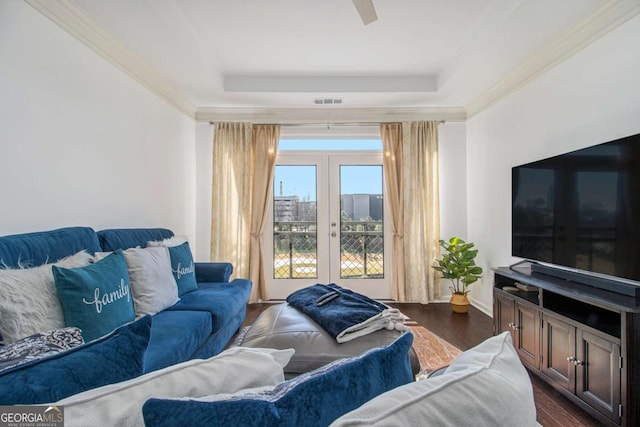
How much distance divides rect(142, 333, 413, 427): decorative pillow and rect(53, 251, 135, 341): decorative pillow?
4.28ft

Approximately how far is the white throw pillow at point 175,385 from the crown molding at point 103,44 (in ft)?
7.77

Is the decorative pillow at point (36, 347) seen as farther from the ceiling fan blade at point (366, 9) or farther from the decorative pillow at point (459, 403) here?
the ceiling fan blade at point (366, 9)

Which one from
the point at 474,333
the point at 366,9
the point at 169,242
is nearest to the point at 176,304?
the point at 169,242

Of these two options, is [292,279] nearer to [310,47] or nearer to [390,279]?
[390,279]

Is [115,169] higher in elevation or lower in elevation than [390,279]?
higher

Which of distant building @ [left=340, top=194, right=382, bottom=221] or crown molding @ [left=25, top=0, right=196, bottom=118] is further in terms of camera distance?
distant building @ [left=340, top=194, right=382, bottom=221]

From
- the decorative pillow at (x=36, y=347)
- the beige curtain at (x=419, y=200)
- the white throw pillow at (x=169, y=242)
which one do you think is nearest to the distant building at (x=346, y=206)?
the beige curtain at (x=419, y=200)

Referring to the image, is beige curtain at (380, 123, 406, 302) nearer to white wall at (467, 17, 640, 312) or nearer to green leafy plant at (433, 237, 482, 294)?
green leafy plant at (433, 237, 482, 294)

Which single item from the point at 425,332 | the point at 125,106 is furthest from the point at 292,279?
the point at 125,106

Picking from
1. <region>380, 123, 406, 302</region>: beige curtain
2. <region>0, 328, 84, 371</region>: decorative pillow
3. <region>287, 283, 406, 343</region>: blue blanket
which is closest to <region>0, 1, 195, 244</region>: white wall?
<region>0, 328, 84, 371</region>: decorative pillow

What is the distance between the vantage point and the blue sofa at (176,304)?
150 cm

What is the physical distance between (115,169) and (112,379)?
234cm

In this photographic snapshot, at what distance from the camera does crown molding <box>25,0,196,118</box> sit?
1862 mm

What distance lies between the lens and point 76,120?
6.67 feet
